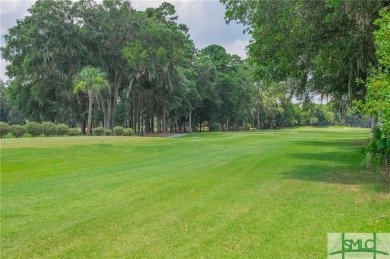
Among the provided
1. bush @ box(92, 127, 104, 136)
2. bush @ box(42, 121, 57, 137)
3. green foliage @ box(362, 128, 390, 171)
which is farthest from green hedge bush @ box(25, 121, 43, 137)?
green foliage @ box(362, 128, 390, 171)

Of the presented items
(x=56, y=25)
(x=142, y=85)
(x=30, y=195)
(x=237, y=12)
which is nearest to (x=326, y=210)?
(x=30, y=195)

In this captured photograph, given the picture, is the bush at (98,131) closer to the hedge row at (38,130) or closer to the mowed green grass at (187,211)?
the hedge row at (38,130)

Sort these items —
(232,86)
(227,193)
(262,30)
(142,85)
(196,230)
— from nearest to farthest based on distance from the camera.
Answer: (196,230) < (227,193) < (262,30) < (142,85) < (232,86)

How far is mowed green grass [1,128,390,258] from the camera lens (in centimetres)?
489

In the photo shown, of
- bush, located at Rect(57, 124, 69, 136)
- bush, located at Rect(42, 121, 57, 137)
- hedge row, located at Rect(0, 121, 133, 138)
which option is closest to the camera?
hedge row, located at Rect(0, 121, 133, 138)

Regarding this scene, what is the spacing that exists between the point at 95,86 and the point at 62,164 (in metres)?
24.5

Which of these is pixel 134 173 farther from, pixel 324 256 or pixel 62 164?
pixel 324 256

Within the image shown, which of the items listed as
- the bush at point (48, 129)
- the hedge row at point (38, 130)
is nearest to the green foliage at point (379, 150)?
the hedge row at point (38, 130)

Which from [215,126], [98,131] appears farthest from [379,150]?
[215,126]

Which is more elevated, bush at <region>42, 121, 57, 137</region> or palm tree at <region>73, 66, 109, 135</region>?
palm tree at <region>73, 66, 109, 135</region>

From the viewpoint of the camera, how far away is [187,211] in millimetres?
6680

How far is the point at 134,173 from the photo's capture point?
1184cm

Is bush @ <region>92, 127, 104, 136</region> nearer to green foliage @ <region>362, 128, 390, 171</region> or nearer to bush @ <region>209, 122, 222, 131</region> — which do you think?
green foliage @ <region>362, 128, 390, 171</region>

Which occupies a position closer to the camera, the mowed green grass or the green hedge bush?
the mowed green grass
